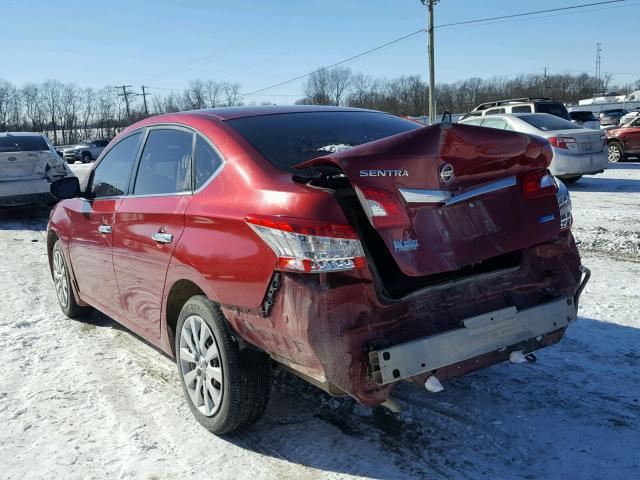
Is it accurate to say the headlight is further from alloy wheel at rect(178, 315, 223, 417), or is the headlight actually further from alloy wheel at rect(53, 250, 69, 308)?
alloy wheel at rect(53, 250, 69, 308)

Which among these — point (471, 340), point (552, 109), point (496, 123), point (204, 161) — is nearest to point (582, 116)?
point (552, 109)

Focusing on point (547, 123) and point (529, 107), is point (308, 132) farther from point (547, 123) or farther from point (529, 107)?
point (529, 107)

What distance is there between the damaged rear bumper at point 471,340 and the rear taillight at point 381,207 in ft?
1.76

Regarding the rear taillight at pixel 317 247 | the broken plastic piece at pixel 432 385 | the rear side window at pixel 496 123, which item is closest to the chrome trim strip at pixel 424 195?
the rear taillight at pixel 317 247

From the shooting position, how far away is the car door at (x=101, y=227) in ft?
13.8

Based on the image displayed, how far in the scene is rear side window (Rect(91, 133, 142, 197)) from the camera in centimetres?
420

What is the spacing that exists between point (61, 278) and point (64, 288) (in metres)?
0.12

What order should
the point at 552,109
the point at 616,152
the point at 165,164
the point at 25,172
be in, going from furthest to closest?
the point at 616,152 → the point at 552,109 → the point at 25,172 → the point at 165,164

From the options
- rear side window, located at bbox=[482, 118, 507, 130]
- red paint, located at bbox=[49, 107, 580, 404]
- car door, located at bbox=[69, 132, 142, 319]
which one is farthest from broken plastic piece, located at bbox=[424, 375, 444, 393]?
rear side window, located at bbox=[482, 118, 507, 130]

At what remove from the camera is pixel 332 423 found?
10.7 feet

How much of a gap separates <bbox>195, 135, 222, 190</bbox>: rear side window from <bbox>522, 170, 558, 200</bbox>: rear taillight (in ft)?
5.36

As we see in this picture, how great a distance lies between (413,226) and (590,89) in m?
112

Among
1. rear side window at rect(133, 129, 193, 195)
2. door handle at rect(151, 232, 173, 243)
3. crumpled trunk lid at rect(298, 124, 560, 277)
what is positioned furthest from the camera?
rear side window at rect(133, 129, 193, 195)

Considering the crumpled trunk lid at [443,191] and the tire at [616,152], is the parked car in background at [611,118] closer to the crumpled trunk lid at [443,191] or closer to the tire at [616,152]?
the tire at [616,152]
